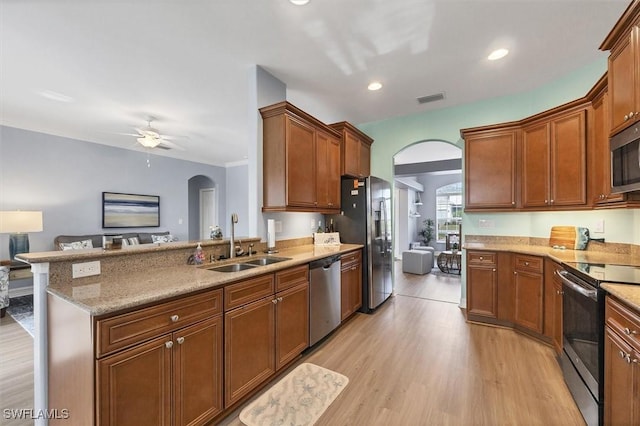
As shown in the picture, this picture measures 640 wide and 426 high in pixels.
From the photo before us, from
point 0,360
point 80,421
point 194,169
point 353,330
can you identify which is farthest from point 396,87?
point 194,169

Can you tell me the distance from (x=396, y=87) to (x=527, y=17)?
1.43 meters

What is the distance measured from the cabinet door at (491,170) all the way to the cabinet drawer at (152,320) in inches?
139

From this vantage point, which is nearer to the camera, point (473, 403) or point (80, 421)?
point (80, 421)

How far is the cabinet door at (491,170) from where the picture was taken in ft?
11.4

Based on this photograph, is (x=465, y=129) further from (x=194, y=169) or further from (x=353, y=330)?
(x=194, y=169)

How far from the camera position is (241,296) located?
189cm

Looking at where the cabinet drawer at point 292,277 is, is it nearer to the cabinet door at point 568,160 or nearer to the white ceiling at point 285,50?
the white ceiling at point 285,50

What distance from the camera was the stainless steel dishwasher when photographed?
105 inches

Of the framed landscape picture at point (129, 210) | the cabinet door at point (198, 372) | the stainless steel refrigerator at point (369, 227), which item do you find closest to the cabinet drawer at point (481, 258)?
the stainless steel refrigerator at point (369, 227)

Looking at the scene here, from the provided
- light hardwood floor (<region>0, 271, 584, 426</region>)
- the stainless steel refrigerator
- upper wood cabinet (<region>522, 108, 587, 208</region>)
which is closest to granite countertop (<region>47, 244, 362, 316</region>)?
light hardwood floor (<region>0, 271, 584, 426</region>)

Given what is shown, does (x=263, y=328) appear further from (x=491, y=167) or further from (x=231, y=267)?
(x=491, y=167)

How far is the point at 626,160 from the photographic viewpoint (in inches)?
72.7

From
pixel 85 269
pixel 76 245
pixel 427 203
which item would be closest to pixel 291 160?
pixel 85 269

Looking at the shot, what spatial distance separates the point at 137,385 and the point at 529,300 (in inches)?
143
